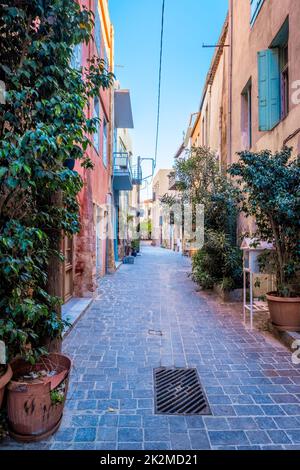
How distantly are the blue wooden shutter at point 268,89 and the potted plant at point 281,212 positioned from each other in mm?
1766

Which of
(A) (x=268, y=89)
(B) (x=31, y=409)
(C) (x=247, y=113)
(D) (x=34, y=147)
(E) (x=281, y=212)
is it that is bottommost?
(B) (x=31, y=409)

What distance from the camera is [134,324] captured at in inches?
221

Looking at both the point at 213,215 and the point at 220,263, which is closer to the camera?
the point at 220,263

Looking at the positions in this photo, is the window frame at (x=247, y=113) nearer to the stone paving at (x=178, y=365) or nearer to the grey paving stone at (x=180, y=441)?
the stone paving at (x=178, y=365)

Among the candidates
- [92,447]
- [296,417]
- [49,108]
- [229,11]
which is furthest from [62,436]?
[229,11]

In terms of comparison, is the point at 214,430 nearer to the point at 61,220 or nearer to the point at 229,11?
the point at 61,220

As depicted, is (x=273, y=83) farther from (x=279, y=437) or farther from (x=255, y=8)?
(x=279, y=437)

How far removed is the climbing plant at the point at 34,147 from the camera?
220cm

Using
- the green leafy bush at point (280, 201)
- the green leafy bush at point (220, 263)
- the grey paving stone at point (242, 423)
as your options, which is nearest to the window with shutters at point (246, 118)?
the green leafy bush at point (220, 263)

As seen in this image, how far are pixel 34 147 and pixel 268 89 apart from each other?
5.94 metres

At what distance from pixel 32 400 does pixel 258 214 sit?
4315 millimetres

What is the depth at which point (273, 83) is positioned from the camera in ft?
21.5

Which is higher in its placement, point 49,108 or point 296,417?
point 49,108

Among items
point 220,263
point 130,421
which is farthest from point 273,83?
point 130,421
